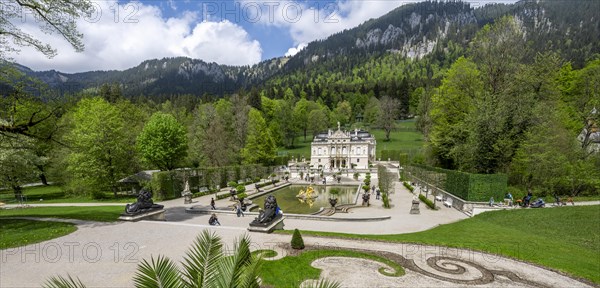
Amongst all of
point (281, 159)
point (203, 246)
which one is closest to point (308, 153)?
point (281, 159)

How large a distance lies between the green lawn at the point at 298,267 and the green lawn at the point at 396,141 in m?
65.6

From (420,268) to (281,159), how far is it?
179 ft

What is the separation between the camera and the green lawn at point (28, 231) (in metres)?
12.5

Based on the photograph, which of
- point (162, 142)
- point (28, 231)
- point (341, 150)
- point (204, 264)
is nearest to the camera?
point (204, 264)

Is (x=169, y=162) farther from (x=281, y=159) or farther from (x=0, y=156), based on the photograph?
(x=281, y=159)

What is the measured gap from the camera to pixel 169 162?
1576 inches

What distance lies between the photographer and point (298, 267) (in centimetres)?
996

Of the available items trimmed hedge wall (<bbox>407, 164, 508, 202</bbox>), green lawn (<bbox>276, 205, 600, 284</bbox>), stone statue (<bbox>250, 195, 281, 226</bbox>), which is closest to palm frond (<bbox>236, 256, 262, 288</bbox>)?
green lawn (<bbox>276, 205, 600, 284</bbox>)

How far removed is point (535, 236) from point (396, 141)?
7299cm

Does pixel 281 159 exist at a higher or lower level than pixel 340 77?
lower

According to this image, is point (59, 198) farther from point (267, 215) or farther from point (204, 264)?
point (204, 264)

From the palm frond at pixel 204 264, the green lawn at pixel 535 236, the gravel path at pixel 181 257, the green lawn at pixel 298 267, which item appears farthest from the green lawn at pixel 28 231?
the palm frond at pixel 204 264

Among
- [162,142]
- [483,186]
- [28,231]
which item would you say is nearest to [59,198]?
[162,142]

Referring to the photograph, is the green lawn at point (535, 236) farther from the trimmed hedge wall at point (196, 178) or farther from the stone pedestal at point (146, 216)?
the trimmed hedge wall at point (196, 178)
